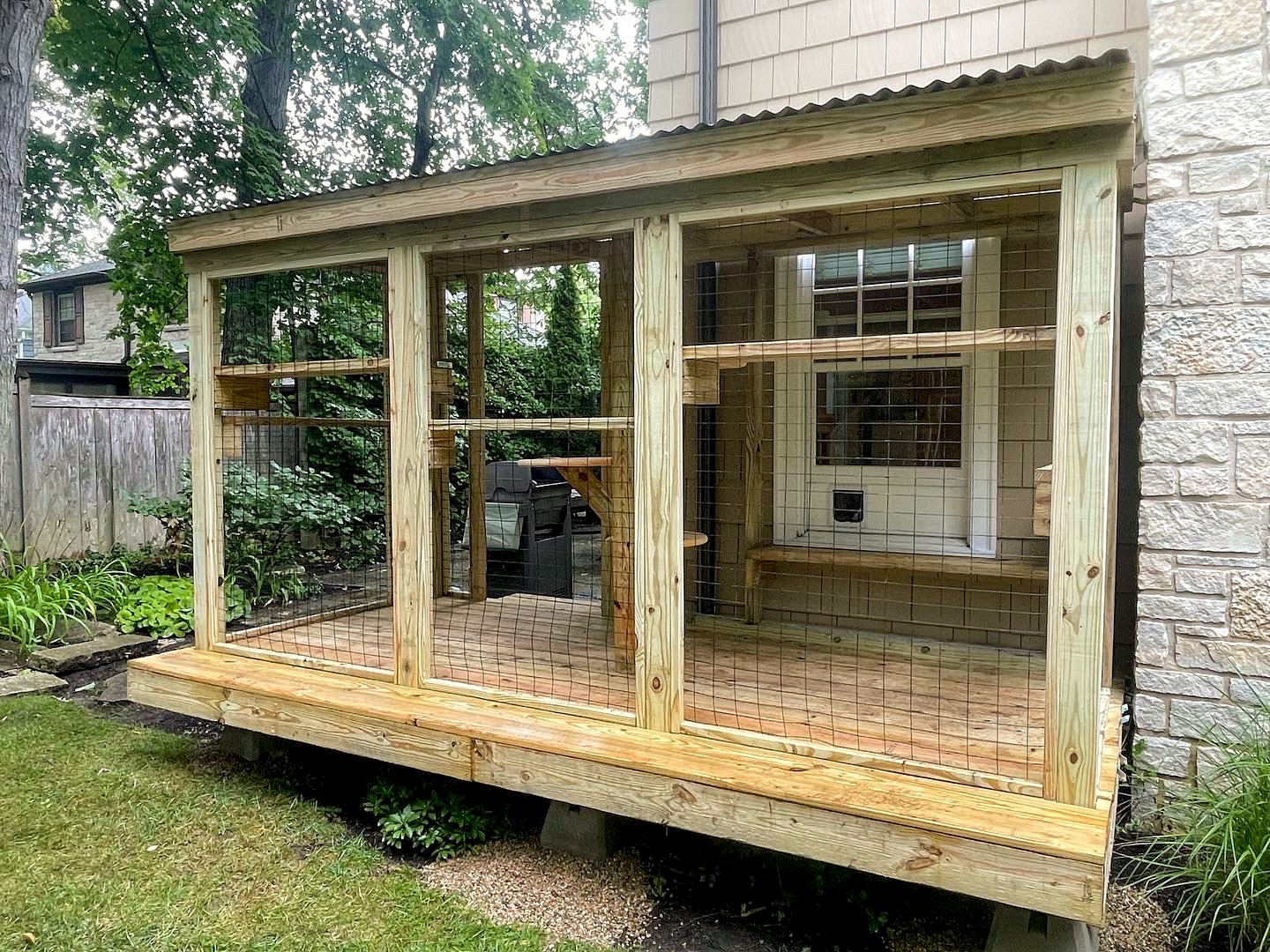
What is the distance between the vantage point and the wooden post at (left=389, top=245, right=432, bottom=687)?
348 cm

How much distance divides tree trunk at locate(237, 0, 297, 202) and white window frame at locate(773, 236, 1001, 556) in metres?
6.36

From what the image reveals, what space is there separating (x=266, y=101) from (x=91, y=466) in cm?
431

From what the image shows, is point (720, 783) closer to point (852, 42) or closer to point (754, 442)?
point (754, 442)

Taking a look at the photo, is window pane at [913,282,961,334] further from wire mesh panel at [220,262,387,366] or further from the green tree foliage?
the green tree foliage

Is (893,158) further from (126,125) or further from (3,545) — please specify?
(126,125)

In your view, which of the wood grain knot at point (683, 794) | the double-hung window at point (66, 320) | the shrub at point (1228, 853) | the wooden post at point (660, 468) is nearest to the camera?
the shrub at point (1228, 853)

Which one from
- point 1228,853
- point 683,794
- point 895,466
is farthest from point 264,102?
point 1228,853

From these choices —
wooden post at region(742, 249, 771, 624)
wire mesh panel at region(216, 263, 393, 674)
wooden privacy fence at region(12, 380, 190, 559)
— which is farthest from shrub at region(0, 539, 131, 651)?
wooden post at region(742, 249, 771, 624)

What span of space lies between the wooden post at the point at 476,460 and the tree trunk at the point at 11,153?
11.8 feet

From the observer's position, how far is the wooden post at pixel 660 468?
2.94 m

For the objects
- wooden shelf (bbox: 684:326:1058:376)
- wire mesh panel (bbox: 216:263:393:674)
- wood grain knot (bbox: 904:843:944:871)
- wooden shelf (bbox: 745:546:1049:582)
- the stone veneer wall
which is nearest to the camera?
wood grain knot (bbox: 904:843:944:871)

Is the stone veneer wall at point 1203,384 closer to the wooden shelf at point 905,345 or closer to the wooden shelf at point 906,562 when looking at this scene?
the wooden shelf at point 906,562

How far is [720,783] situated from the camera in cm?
263

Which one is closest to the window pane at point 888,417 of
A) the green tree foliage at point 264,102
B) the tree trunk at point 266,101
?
the green tree foliage at point 264,102
